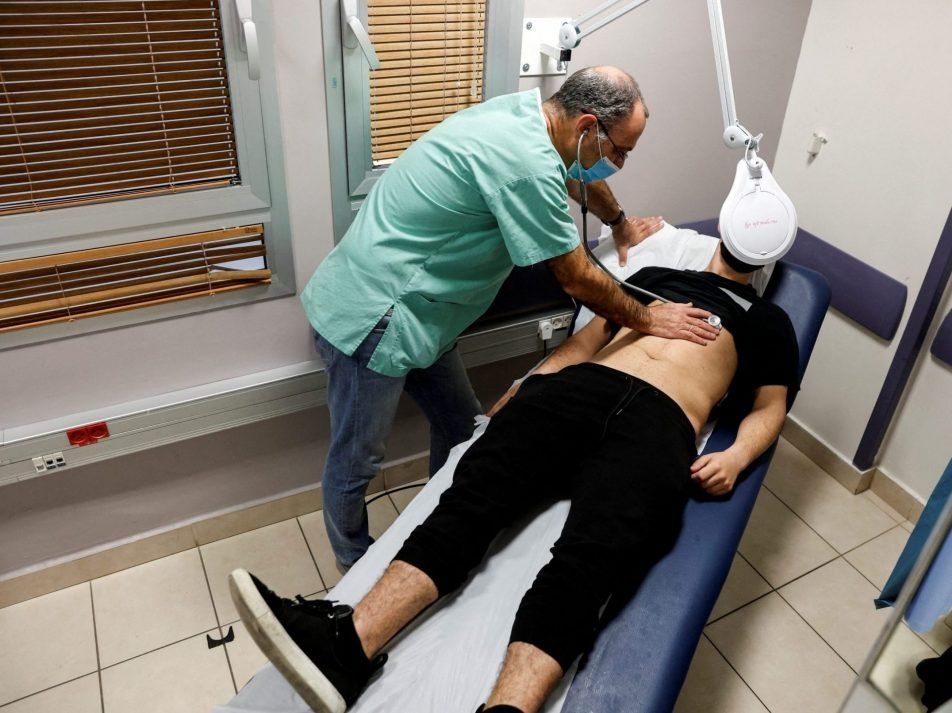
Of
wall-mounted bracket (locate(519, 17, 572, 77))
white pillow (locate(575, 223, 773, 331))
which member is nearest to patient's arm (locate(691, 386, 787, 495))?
white pillow (locate(575, 223, 773, 331))

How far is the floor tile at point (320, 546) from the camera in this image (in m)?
2.29

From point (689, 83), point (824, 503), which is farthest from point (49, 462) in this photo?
point (824, 503)

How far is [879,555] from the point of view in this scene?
2439 millimetres

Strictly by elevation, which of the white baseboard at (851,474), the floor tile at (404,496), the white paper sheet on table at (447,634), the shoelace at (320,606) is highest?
the shoelace at (320,606)

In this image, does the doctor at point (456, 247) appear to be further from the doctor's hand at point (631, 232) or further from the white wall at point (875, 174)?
the white wall at point (875, 174)

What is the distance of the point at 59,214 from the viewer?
1691 mm

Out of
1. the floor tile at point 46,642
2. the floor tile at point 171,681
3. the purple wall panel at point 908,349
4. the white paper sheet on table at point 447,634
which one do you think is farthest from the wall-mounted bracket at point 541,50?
the floor tile at point 46,642

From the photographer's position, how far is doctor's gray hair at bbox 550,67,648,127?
1.60 meters

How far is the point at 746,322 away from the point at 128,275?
155 centimetres

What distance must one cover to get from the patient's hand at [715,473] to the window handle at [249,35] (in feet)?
4.28

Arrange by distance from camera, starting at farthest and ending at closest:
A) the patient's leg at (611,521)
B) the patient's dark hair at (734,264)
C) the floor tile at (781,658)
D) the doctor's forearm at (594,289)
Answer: the patient's dark hair at (734,264), the floor tile at (781,658), the doctor's forearm at (594,289), the patient's leg at (611,521)

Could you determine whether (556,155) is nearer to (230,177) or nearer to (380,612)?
(230,177)

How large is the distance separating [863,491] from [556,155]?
1.85 m

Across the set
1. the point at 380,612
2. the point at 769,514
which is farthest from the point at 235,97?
the point at 769,514
